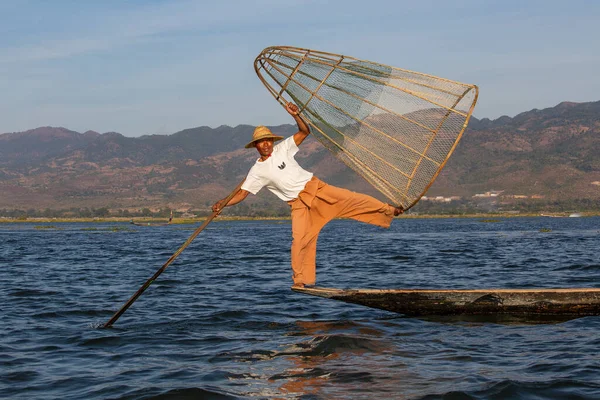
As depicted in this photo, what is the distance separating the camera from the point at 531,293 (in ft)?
37.1

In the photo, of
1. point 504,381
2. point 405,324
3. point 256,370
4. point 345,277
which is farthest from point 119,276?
point 504,381

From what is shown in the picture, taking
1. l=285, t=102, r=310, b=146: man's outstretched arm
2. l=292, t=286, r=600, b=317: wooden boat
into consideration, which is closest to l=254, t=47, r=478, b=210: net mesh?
l=285, t=102, r=310, b=146: man's outstretched arm

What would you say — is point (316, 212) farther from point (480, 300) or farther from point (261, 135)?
point (480, 300)

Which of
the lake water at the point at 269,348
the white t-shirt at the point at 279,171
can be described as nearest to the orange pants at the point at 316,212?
the white t-shirt at the point at 279,171

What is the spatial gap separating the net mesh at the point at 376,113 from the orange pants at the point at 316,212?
36cm

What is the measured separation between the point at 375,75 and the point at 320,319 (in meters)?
4.42

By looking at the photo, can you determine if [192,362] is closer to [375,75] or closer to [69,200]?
[375,75]

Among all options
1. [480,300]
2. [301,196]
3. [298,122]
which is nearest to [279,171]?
[301,196]

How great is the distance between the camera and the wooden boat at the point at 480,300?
1123 cm

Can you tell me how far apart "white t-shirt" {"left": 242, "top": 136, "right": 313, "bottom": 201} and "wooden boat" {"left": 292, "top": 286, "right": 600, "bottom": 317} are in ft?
5.51

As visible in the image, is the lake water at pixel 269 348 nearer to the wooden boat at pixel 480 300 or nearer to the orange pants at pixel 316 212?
the wooden boat at pixel 480 300

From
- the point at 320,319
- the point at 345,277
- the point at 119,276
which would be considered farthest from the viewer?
the point at 119,276

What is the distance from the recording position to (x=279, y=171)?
10.8 metres

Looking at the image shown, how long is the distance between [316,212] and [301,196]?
1.38 ft
